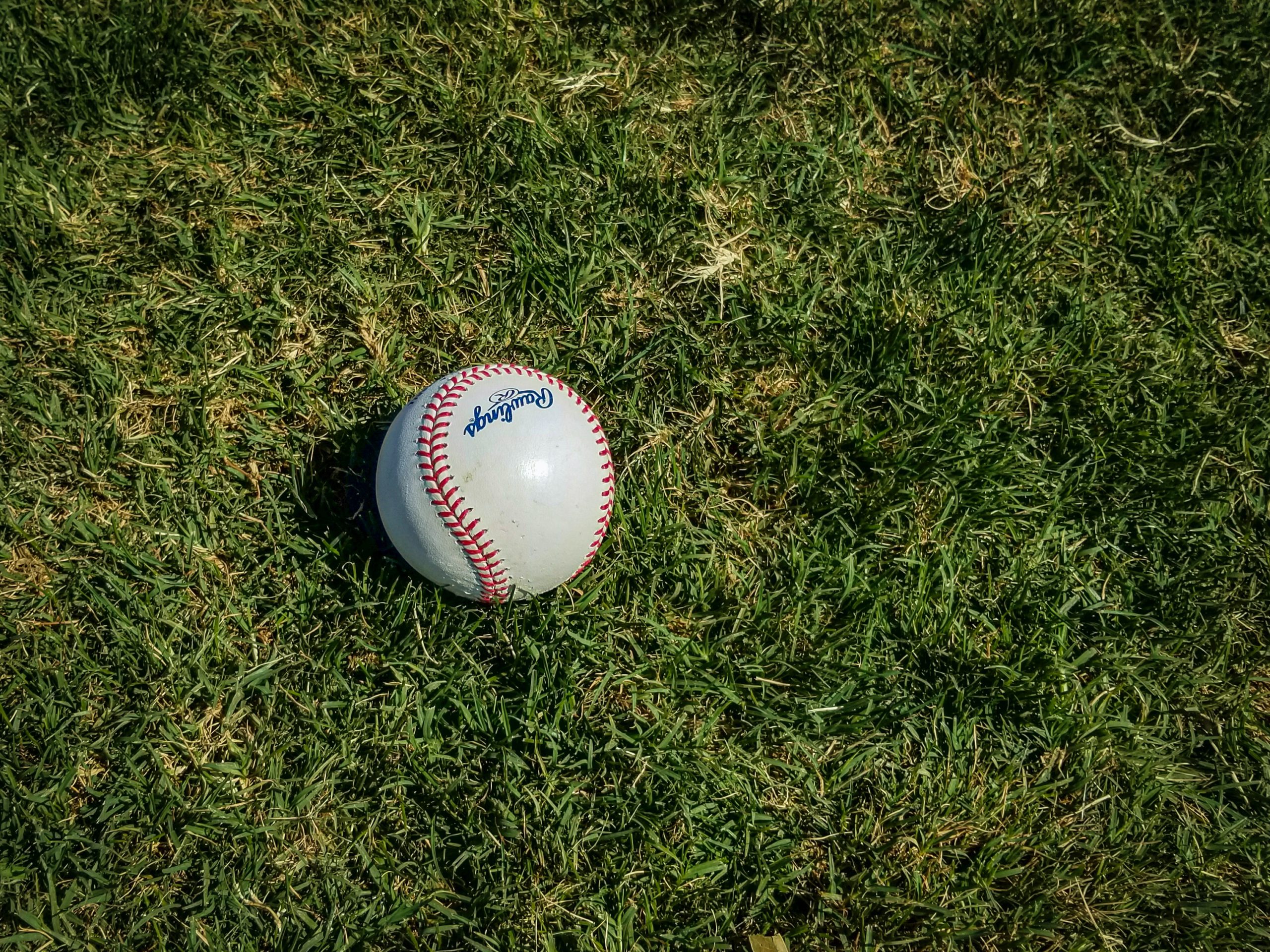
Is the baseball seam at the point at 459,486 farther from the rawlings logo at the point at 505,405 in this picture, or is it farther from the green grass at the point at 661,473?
Result: the green grass at the point at 661,473

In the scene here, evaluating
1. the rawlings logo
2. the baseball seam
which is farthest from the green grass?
the rawlings logo

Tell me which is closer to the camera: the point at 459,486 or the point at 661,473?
the point at 459,486

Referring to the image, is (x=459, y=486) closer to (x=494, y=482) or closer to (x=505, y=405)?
(x=494, y=482)

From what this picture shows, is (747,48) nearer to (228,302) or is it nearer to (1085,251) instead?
(1085,251)

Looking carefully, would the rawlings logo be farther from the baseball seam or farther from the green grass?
the green grass

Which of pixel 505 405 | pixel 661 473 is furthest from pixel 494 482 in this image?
pixel 661 473

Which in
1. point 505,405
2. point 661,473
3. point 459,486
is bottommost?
point 661,473

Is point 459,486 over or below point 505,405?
below
